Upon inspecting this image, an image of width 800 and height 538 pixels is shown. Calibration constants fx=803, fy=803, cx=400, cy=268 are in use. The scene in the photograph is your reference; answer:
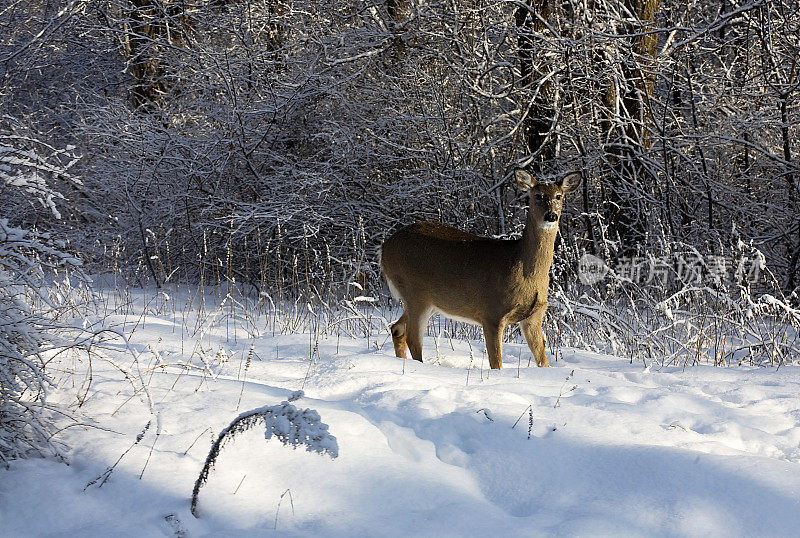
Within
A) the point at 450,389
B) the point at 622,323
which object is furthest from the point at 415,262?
the point at 622,323

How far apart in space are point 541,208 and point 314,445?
3.36 meters

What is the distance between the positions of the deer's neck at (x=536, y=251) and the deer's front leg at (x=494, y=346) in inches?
17.2

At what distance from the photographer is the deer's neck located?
18.0 ft

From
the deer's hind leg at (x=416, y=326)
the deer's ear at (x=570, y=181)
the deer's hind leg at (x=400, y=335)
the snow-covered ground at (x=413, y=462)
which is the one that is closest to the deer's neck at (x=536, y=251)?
the deer's ear at (x=570, y=181)

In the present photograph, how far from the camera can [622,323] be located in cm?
743

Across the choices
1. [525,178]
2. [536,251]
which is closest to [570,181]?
[525,178]

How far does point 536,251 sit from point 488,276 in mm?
371

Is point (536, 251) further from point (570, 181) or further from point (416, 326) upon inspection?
point (416, 326)

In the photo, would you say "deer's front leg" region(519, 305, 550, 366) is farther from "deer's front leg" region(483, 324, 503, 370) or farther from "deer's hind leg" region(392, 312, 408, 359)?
"deer's hind leg" region(392, 312, 408, 359)

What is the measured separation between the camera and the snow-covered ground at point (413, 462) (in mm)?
2652

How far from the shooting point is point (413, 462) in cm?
312

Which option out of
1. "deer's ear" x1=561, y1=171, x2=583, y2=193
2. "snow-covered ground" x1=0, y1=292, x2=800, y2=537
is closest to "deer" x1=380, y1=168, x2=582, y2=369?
"deer's ear" x1=561, y1=171, x2=583, y2=193

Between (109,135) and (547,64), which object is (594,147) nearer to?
(547,64)

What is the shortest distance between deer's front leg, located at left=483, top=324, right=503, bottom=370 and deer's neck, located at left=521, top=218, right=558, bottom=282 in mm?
436
